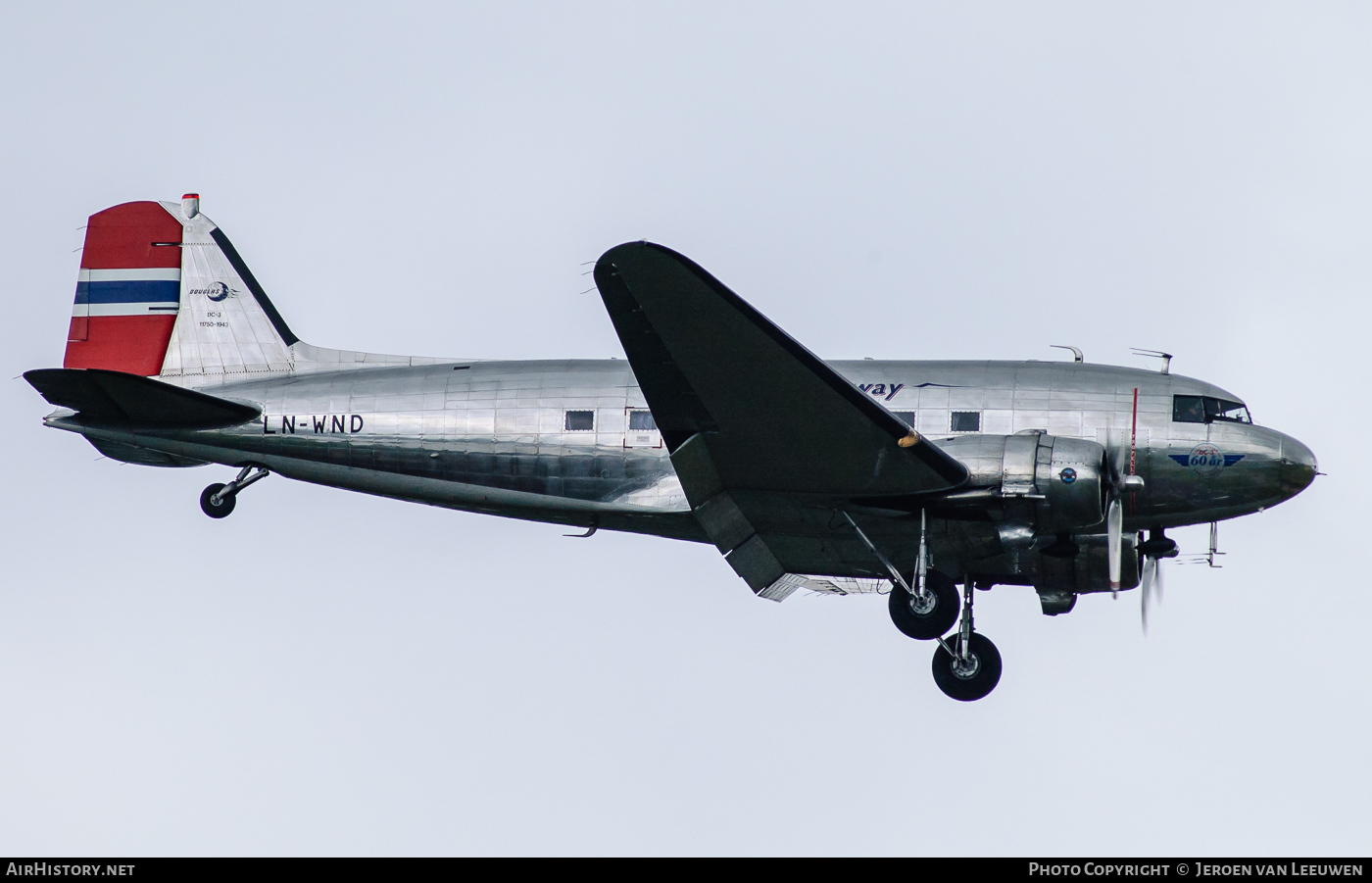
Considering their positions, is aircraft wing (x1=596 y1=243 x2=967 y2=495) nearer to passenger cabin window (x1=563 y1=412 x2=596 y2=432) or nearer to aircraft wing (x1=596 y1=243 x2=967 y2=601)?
aircraft wing (x1=596 y1=243 x2=967 y2=601)

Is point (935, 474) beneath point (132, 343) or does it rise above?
beneath

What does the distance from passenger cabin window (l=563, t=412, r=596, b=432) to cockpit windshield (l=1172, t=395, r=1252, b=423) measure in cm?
601

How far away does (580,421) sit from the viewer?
17516mm

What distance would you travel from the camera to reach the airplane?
14.6m

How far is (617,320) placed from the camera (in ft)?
45.9

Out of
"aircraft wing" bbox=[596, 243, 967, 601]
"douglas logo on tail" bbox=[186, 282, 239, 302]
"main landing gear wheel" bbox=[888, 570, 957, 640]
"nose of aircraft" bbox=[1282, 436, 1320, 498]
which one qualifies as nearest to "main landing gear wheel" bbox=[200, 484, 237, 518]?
"douglas logo on tail" bbox=[186, 282, 239, 302]

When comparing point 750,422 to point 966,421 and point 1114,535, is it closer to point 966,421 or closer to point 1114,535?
point 966,421

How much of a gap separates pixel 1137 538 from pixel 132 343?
11.8 meters

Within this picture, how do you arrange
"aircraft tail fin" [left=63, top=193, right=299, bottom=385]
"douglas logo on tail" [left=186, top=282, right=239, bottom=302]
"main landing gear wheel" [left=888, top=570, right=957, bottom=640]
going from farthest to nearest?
"douglas logo on tail" [left=186, top=282, right=239, bottom=302]
"aircraft tail fin" [left=63, top=193, right=299, bottom=385]
"main landing gear wheel" [left=888, top=570, right=957, bottom=640]

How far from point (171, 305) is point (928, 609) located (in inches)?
403

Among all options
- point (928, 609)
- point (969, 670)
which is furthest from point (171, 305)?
point (969, 670)

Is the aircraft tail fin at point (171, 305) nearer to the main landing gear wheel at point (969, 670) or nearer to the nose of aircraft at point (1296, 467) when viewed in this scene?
the main landing gear wheel at point (969, 670)

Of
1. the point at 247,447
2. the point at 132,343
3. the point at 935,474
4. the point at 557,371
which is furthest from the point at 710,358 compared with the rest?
the point at 132,343

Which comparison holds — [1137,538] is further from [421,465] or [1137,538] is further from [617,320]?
[421,465]
